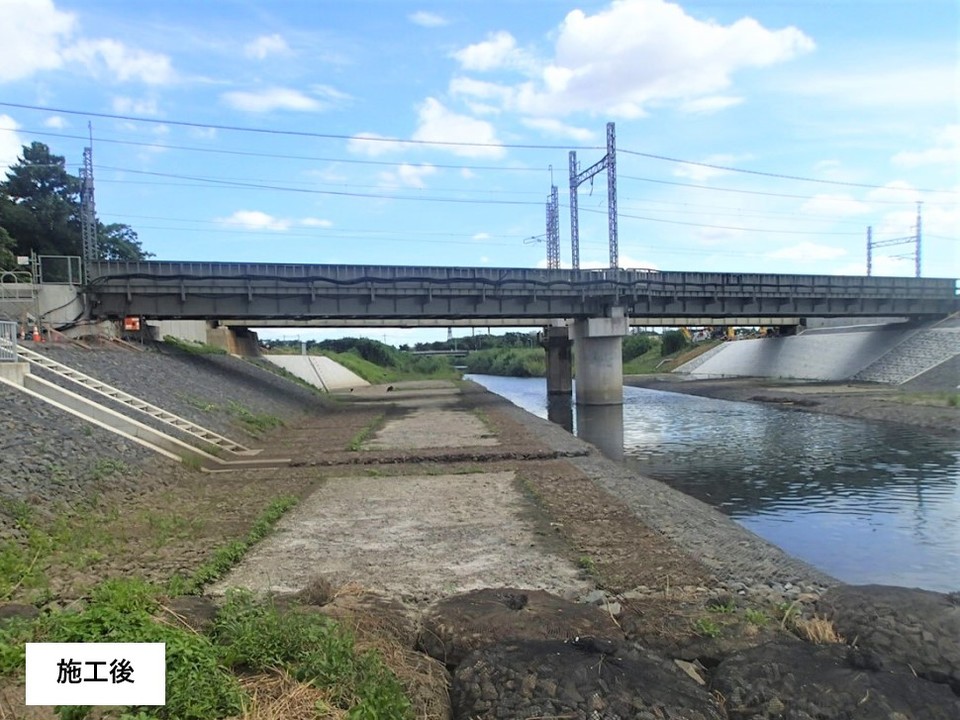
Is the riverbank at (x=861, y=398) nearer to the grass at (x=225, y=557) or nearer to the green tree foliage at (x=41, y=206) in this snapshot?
the grass at (x=225, y=557)

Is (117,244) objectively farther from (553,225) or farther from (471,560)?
(471,560)

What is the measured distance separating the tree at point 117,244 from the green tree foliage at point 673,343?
80.4 metres

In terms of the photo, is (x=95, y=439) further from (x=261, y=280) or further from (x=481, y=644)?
(x=261, y=280)

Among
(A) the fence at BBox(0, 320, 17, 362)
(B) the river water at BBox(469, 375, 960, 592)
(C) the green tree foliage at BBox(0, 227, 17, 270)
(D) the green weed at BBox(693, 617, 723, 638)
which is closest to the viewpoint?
(D) the green weed at BBox(693, 617, 723, 638)

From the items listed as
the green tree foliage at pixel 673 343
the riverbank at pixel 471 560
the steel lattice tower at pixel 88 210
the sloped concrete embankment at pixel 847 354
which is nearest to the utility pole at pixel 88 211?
the steel lattice tower at pixel 88 210

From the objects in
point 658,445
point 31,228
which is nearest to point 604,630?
point 658,445

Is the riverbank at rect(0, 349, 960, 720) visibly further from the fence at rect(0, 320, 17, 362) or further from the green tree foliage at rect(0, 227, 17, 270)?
the green tree foliage at rect(0, 227, 17, 270)

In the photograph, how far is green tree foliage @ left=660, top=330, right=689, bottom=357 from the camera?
111625mm

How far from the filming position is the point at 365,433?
97.9ft

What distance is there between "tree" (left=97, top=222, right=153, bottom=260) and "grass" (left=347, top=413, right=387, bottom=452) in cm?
5040

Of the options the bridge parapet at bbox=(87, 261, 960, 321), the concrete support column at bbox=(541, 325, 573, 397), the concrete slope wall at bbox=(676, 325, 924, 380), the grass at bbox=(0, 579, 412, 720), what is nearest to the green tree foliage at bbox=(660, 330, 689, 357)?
the concrete slope wall at bbox=(676, 325, 924, 380)

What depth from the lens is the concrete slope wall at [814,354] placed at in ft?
201

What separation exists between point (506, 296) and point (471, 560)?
35.8 metres

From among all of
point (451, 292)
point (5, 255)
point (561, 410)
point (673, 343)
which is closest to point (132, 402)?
point (451, 292)
